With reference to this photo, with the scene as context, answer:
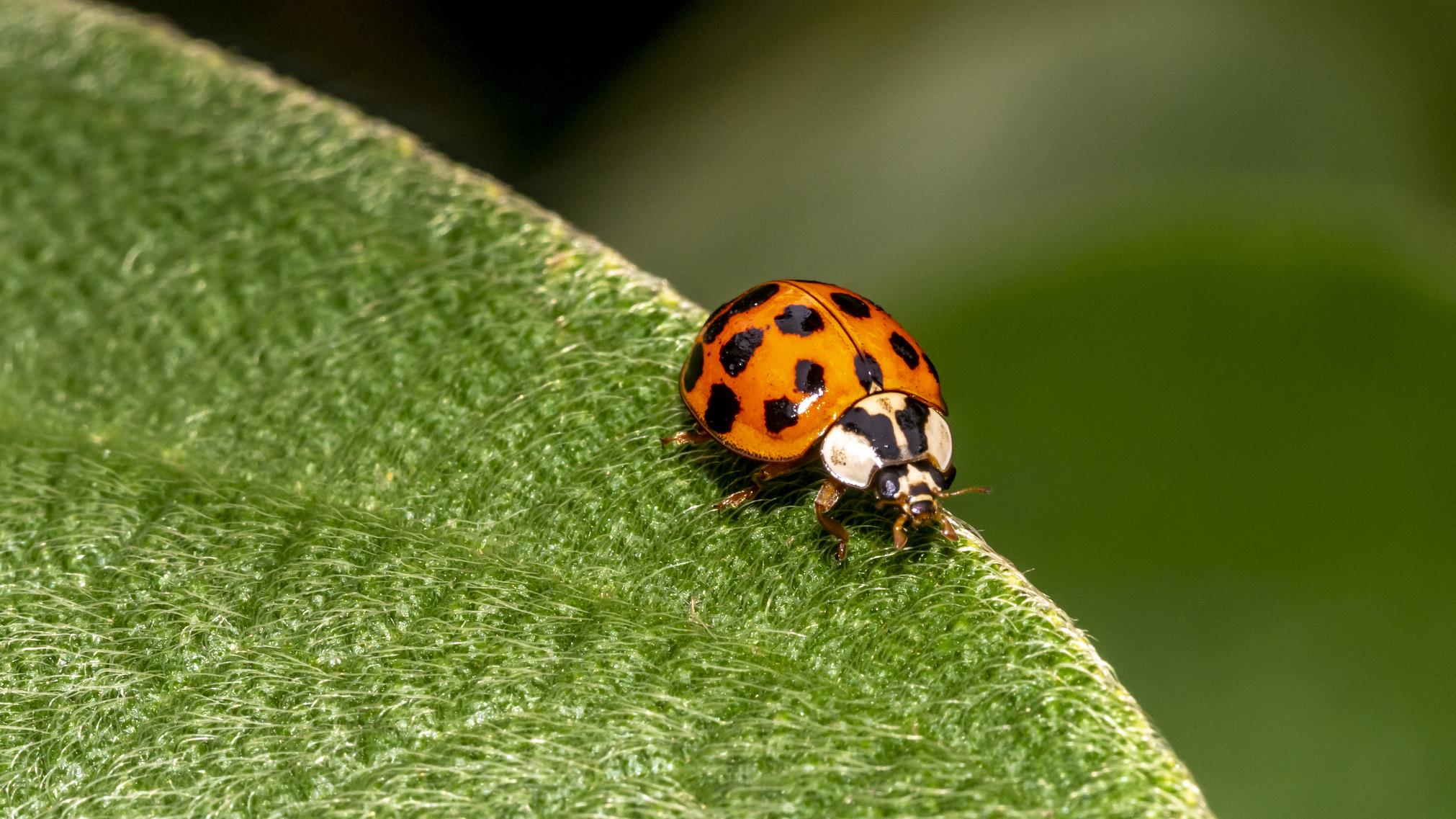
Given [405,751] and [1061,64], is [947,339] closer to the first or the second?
[1061,64]

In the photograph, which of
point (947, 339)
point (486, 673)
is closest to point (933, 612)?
point (486, 673)

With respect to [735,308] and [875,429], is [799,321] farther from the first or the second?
[875,429]

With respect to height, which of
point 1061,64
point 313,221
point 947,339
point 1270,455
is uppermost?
point 1061,64

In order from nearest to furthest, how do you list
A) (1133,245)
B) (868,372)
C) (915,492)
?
1. (915,492)
2. (868,372)
3. (1133,245)

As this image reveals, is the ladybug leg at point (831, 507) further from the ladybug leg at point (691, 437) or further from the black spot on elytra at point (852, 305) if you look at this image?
the black spot on elytra at point (852, 305)

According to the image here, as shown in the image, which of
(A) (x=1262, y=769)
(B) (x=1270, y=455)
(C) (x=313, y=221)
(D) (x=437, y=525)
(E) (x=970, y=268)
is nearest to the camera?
(D) (x=437, y=525)

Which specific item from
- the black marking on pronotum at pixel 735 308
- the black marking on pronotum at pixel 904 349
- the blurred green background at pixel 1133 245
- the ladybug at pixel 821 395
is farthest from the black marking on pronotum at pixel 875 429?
the blurred green background at pixel 1133 245

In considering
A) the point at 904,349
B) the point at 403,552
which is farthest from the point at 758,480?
the point at 403,552
